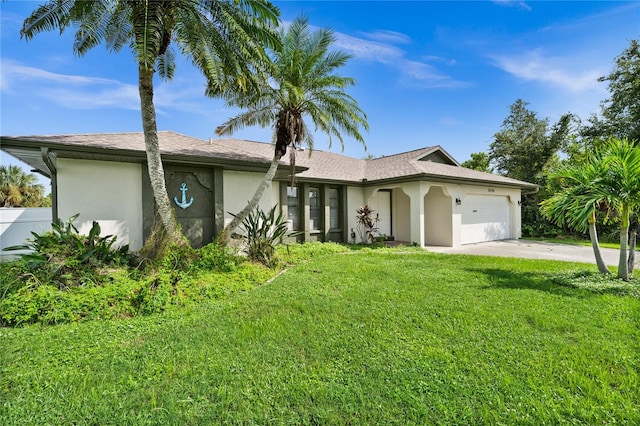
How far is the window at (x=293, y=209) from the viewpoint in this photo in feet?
44.0

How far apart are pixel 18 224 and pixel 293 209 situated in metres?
12.8

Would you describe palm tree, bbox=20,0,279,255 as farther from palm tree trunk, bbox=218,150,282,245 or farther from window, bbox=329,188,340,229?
window, bbox=329,188,340,229

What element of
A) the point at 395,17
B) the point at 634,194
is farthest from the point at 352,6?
the point at 634,194

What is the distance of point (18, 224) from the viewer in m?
13.0

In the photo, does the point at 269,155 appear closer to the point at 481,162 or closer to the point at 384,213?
the point at 384,213

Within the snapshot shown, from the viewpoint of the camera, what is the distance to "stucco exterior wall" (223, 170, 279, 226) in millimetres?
10758

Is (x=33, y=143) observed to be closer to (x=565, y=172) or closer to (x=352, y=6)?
(x=352, y=6)

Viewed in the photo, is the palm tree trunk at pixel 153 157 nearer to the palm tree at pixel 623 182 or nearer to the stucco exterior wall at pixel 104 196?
the stucco exterior wall at pixel 104 196

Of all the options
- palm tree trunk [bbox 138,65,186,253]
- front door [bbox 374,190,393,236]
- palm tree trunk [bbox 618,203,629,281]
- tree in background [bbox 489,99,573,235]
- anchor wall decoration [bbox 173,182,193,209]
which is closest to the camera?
palm tree trunk [bbox 618,203,629,281]

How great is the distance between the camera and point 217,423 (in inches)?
96.0

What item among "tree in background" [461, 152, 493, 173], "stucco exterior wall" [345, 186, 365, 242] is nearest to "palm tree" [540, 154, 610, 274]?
"stucco exterior wall" [345, 186, 365, 242]

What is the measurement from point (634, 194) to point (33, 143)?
14037 mm

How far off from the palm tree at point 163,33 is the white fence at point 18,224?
9.97 meters

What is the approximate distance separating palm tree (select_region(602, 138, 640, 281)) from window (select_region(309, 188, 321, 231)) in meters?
10.4
